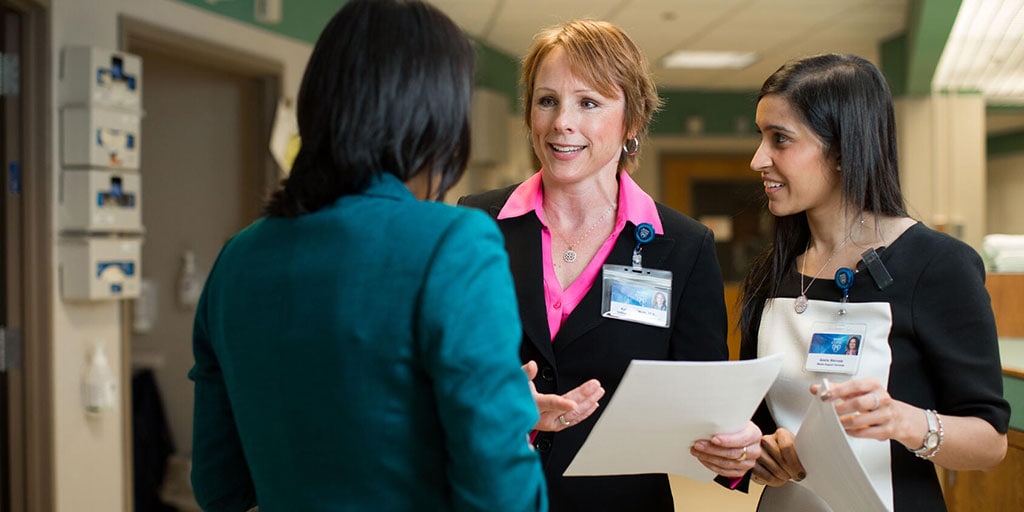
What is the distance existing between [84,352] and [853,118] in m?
2.84

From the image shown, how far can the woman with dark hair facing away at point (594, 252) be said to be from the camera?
1.68 metres

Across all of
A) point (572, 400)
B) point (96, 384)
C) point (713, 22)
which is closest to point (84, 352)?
point (96, 384)

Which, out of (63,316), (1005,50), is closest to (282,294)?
(63,316)

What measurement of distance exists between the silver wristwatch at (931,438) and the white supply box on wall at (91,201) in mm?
2839

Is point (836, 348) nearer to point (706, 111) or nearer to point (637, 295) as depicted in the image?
point (637, 295)

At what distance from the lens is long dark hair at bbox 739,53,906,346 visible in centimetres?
158

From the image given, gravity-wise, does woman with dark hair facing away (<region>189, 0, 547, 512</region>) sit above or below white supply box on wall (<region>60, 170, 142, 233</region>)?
below

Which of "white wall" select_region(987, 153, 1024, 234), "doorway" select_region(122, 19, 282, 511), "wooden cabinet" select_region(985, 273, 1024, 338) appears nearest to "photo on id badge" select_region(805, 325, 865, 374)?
"wooden cabinet" select_region(985, 273, 1024, 338)

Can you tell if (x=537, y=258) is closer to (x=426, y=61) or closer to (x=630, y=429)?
(x=630, y=429)

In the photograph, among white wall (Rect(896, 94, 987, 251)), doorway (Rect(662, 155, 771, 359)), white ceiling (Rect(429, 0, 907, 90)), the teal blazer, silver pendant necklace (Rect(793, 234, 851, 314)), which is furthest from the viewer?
doorway (Rect(662, 155, 771, 359))

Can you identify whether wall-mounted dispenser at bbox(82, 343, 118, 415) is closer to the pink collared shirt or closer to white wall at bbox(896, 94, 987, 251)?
the pink collared shirt

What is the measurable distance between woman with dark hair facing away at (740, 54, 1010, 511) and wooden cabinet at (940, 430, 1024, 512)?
1057 millimetres

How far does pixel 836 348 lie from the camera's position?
1.55 m

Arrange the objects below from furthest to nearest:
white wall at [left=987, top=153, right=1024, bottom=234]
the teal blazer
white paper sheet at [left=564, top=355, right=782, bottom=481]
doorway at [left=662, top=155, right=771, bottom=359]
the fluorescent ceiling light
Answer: white wall at [left=987, top=153, right=1024, bottom=234] < doorway at [left=662, top=155, right=771, bottom=359] < the fluorescent ceiling light < white paper sheet at [left=564, top=355, right=782, bottom=481] < the teal blazer
